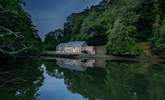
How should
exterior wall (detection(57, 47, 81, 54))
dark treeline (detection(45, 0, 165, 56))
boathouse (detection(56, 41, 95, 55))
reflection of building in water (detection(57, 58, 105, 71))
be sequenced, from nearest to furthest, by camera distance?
1. reflection of building in water (detection(57, 58, 105, 71))
2. dark treeline (detection(45, 0, 165, 56))
3. boathouse (detection(56, 41, 95, 55))
4. exterior wall (detection(57, 47, 81, 54))

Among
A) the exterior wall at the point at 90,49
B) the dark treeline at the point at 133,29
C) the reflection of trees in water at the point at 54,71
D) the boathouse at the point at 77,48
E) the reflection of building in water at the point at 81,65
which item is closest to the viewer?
the reflection of trees in water at the point at 54,71

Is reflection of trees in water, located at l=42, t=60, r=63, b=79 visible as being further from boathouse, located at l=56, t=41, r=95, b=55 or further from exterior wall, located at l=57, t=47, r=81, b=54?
exterior wall, located at l=57, t=47, r=81, b=54

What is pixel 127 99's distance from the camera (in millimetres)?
12844

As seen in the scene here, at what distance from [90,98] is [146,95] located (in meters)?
2.11

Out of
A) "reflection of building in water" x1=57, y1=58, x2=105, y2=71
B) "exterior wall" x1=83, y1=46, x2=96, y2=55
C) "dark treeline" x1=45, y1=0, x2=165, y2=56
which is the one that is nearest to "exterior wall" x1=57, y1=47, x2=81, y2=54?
"exterior wall" x1=83, y1=46, x2=96, y2=55

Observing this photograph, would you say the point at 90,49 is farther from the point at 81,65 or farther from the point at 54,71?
the point at 54,71

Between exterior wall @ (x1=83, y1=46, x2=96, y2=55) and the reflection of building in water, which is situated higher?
exterior wall @ (x1=83, y1=46, x2=96, y2=55)

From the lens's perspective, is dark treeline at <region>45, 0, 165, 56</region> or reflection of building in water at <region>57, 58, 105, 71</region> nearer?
reflection of building in water at <region>57, 58, 105, 71</region>

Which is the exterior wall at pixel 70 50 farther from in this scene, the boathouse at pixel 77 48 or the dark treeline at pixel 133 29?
the dark treeline at pixel 133 29

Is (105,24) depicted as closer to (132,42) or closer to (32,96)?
(132,42)


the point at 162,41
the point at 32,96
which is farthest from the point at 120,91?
the point at 162,41

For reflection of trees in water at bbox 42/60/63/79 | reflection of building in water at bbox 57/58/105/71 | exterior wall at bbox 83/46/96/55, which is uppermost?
exterior wall at bbox 83/46/96/55

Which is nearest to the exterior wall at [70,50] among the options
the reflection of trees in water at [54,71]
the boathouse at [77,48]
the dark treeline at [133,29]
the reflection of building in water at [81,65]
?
the boathouse at [77,48]

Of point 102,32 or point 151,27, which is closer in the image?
point 151,27
